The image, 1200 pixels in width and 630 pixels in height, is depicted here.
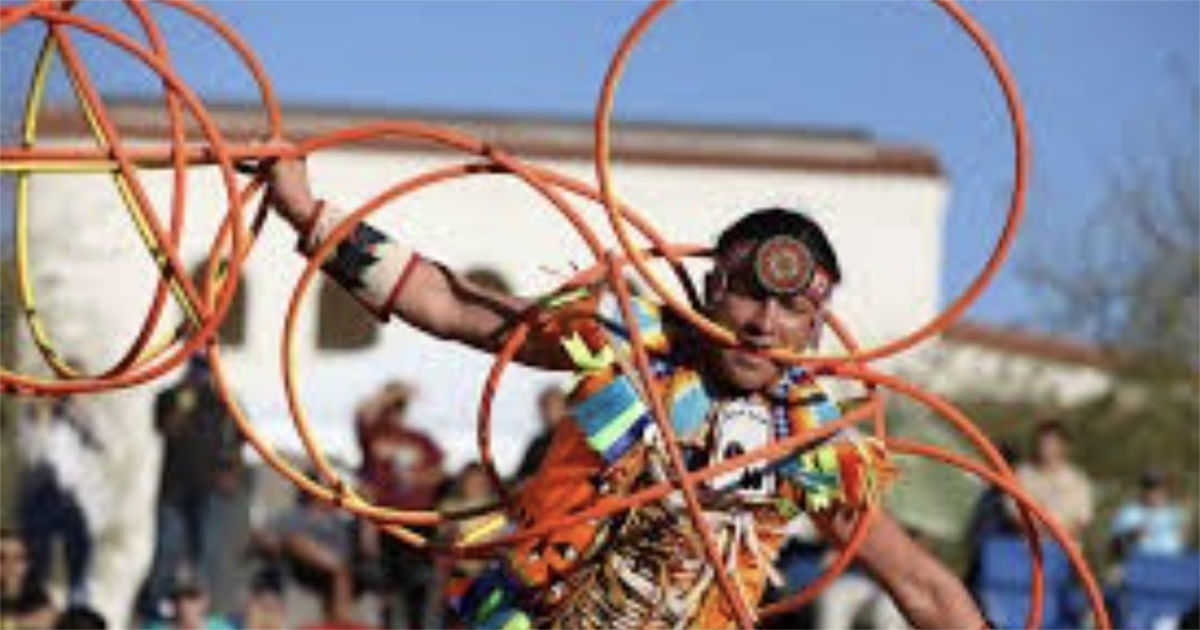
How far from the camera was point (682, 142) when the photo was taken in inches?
1328

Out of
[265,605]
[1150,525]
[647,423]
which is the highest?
[647,423]

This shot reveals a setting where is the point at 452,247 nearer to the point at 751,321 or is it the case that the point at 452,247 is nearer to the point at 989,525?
the point at 989,525

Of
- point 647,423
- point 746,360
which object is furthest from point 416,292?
point 746,360

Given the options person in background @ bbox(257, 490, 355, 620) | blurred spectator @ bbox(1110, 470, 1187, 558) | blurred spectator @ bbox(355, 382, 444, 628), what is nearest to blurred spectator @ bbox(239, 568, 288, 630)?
person in background @ bbox(257, 490, 355, 620)

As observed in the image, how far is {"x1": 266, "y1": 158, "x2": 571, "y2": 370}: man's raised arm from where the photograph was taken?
8.50 m

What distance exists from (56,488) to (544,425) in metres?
2.13

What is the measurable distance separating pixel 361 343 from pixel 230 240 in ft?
76.7

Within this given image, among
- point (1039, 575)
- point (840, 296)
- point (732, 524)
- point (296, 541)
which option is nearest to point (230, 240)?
point (732, 524)

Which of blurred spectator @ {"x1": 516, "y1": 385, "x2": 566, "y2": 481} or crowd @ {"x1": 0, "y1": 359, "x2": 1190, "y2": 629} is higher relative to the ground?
blurred spectator @ {"x1": 516, "y1": 385, "x2": 566, "y2": 481}

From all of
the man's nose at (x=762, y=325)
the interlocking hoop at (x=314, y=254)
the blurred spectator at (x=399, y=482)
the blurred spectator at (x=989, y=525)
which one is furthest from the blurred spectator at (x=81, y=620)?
the man's nose at (x=762, y=325)

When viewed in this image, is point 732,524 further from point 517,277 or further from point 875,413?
point 517,277

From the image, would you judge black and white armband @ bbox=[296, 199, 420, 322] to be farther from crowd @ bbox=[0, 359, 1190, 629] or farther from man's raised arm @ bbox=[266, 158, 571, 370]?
crowd @ bbox=[0, 359, 1190, 629]

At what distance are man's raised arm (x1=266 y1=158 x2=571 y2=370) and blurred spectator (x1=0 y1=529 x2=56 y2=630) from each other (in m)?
6.54

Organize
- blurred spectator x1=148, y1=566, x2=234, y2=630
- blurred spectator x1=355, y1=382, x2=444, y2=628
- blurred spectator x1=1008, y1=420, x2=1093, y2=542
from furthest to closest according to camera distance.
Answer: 1. blurred spectator x1=1008, y1=420, x2=1093, y2=542
2. blurred spectator x1=355, y1=382, x2=444, y2=628
3. blurred spectator x1=148, y1=566, x2=234, y2=630
